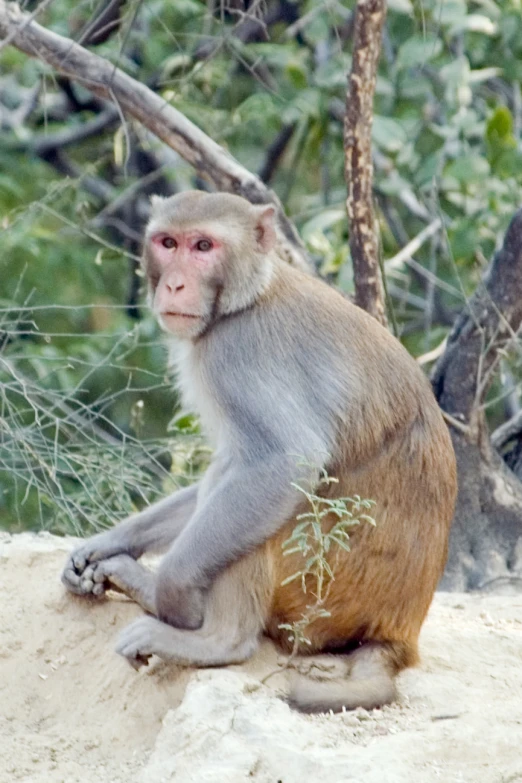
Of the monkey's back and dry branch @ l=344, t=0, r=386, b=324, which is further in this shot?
dry branch @ l=344, t=0, r=386, b=324

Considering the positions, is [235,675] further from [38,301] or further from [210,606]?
[38,301]

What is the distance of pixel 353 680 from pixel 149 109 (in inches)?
131

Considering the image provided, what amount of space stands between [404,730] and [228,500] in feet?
3.37

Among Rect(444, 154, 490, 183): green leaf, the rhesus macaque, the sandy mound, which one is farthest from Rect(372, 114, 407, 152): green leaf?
the sandy mound

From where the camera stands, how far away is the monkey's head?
15.1 feet

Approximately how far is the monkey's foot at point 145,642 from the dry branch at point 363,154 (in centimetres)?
255

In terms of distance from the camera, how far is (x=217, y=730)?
3.66 m

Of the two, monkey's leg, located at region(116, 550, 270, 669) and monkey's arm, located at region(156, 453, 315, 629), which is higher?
monkey's arm, located at region(156, 453, 315, 629)

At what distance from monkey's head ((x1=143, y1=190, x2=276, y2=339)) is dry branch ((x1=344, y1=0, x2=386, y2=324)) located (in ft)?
4.94

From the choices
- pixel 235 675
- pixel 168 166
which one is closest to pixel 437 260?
pixel 168 166

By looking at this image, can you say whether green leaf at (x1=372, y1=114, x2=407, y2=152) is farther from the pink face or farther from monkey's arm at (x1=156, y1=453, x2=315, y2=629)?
monkey's arm at (x1=156, y1=453, x2=315, y2=629)

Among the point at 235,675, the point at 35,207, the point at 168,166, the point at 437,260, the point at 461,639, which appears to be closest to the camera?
the point at 235,675

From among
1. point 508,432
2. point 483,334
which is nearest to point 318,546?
point 483,334

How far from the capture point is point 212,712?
378 cm
